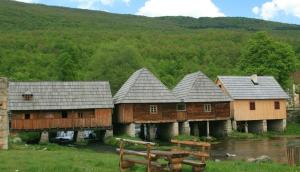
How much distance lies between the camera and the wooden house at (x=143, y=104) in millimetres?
42406

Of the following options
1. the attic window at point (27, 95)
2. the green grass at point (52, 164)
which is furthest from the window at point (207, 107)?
the green grass at point (52, 164)

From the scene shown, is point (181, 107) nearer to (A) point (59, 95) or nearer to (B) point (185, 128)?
(B) point (185, 128)

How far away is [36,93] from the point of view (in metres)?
40.9

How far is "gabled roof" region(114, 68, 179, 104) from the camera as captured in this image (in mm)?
42406

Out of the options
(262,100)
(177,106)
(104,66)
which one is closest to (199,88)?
(177,106)

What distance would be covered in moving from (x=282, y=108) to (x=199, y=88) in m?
10.6

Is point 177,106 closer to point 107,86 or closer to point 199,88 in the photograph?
point 199,88

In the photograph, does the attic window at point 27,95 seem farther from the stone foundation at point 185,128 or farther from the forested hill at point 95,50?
the forested hill at point 95,50

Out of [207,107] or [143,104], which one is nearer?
[143,104]

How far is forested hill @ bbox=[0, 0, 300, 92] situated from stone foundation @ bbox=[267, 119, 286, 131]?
17021mm

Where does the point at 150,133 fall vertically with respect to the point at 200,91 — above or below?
below

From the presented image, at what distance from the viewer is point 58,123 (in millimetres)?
40688

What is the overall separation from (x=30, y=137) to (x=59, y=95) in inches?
186

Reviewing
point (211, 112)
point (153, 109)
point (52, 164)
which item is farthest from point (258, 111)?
point (52, 164)
